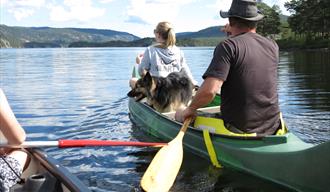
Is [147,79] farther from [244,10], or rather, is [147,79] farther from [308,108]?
[308,108]

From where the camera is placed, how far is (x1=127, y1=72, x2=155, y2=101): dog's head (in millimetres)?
9688

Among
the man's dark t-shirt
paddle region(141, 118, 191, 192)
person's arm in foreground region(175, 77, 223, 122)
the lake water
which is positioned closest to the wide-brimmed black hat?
the man's dark t-shirt

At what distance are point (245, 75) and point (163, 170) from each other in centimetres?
169

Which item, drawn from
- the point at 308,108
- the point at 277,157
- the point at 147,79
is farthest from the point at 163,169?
the point at 308,108

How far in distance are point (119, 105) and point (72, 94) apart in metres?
4.15

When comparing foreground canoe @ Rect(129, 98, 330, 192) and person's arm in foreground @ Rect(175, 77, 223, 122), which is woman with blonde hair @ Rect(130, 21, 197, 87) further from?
person's arm in foreground @ Rect(175, 77, 223, 122)

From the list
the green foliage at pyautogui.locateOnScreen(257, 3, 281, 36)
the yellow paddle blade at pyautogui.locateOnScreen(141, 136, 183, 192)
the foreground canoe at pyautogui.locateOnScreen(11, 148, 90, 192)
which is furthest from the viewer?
the green foliage at pyautogui.locateOnScreen(257, 3, 281, 36)

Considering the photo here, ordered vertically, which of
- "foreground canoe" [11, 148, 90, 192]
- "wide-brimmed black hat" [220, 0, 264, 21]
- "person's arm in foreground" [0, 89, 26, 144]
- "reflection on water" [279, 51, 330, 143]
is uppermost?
"wide-brimmed black hat" [220, 0, 264, 21]

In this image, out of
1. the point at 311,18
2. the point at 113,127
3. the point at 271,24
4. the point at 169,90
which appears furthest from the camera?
the point at 271,24

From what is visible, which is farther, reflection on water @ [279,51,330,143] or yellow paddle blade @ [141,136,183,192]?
reflection on water @ [279,51,330,143]

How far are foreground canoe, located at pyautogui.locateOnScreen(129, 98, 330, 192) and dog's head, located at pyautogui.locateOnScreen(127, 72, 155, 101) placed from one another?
6.89ft

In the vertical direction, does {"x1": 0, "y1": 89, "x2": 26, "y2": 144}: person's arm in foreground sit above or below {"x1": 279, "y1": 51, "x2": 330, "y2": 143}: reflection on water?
above

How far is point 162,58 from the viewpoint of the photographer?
10.2 meters

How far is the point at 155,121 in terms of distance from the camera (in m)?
9.68
